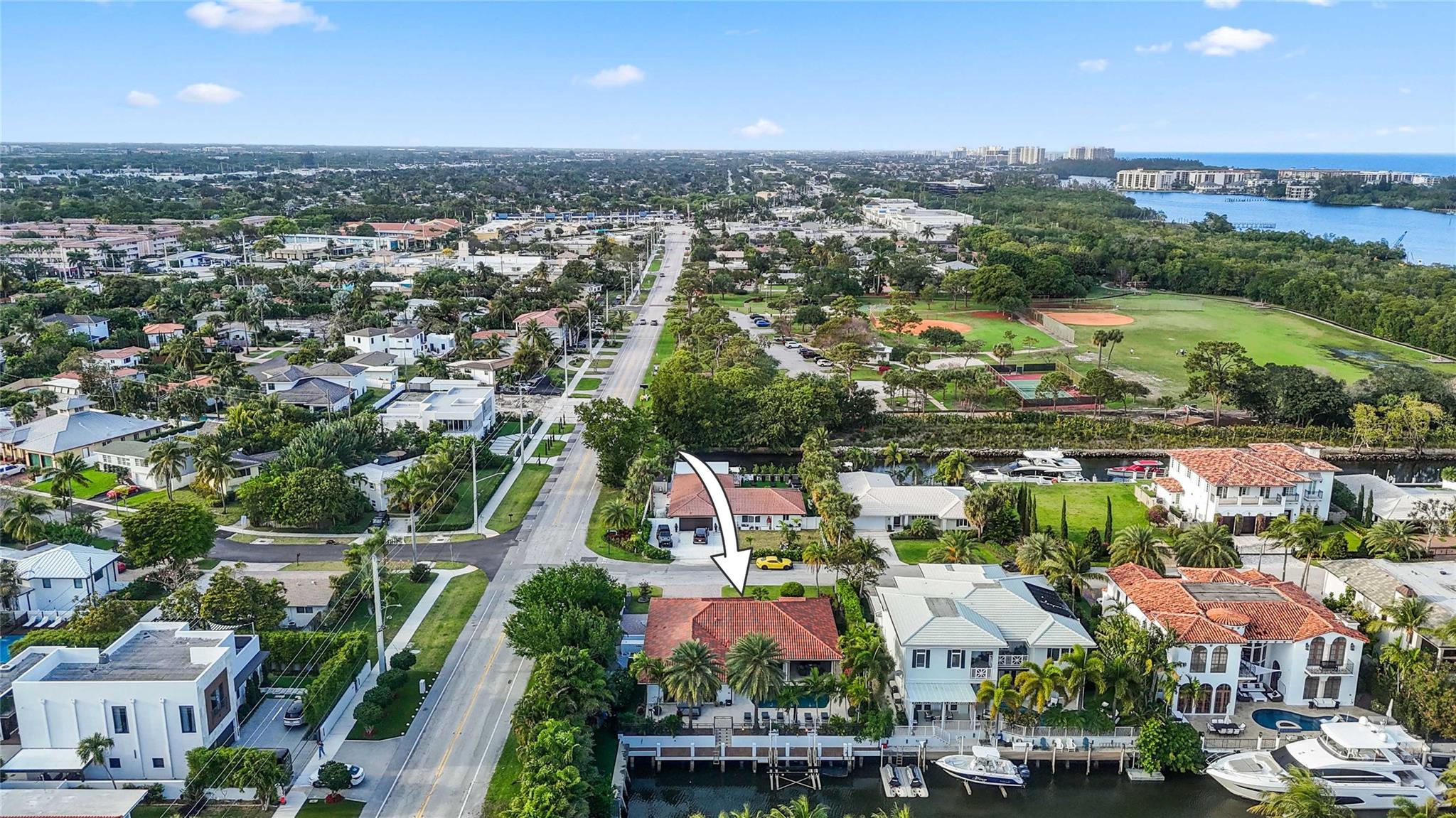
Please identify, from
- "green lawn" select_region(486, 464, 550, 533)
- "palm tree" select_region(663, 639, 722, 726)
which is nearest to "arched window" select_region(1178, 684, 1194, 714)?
"palm tree" select_region(663, 639, 722, 726)

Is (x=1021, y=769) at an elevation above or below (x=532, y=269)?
below

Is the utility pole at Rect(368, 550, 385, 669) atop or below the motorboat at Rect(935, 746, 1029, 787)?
atop

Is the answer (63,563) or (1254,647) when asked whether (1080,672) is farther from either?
(63,563)

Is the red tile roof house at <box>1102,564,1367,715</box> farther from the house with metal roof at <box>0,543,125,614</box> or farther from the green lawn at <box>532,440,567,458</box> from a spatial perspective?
the house with metal roof at <box>0,543,125,614</box>

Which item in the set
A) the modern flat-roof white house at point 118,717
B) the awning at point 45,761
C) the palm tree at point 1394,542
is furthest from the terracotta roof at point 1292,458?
the awning at point 45,761

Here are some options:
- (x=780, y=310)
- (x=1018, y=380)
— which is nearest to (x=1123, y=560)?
(x=1018, y=380)

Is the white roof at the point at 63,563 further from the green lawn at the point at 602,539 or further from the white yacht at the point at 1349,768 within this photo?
the white yacht at the point at 1349,768

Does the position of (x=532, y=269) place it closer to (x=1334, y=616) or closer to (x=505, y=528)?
(x=505, y=528)
